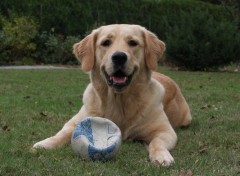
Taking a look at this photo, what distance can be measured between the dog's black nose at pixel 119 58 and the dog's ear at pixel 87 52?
0.47 m

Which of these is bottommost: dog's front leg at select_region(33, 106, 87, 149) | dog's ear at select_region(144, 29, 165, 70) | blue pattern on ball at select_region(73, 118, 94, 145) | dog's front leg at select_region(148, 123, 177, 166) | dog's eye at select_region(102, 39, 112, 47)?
dog's front leg at select_region(33, 106, 87, 149)

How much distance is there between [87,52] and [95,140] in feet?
3.84

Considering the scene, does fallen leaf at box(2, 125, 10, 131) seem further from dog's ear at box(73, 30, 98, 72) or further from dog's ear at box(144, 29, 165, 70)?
dog's ear at box(144, 29, 165, 70)

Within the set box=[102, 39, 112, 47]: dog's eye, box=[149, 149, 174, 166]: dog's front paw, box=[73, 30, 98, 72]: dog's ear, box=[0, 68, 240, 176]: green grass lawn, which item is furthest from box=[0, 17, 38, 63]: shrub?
box=[149, 149, 174, 166]: dog's front paw

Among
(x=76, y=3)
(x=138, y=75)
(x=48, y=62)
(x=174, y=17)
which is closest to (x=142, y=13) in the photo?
(x=174, y=17)

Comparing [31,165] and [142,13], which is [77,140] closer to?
[31,165]

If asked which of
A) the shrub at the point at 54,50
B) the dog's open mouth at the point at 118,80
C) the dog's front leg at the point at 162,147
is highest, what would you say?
the dog's open mouth at the point at 118,80

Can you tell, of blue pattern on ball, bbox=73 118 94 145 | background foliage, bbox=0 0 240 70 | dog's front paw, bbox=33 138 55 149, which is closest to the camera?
blue pattern on ball, bbox=73 118 94 145

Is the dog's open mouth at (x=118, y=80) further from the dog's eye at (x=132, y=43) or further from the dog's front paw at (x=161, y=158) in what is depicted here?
the dog's front paw at (x=161, y=158)

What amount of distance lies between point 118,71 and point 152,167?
4.00 feet

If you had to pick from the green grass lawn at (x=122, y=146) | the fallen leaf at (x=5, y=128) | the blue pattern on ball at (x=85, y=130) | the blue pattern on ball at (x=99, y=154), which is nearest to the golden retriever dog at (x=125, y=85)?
the green grass lawn at (x=122, y=146)

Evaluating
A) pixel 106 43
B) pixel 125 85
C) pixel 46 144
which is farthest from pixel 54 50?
pixel 46 144

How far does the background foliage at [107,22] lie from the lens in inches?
742

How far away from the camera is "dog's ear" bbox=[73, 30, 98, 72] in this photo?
5164 millimetres
